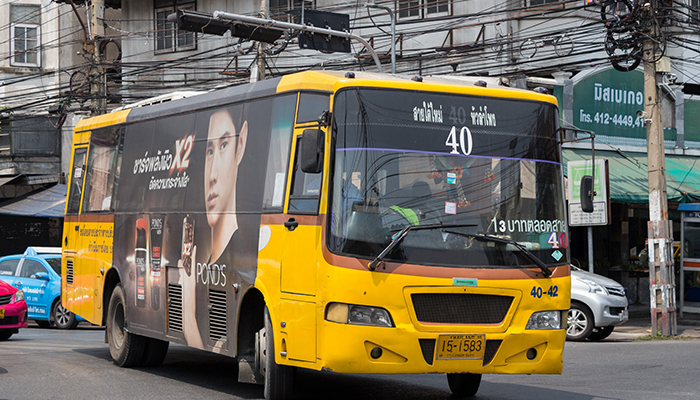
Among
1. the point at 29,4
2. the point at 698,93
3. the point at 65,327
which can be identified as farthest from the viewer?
the point at 29,4

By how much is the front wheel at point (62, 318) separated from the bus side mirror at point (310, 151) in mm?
12842

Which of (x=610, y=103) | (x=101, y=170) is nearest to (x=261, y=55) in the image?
(x=610, y=103)

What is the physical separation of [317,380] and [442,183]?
12.0ft

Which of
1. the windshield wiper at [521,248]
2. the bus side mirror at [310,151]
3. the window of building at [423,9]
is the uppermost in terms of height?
the window of building at [423,9]

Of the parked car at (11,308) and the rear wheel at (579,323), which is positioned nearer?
the parked car at (11,308)

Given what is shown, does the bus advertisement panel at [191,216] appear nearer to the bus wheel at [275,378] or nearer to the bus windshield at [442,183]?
the bus wheel at [275,378]

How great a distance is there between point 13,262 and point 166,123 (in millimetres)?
10311

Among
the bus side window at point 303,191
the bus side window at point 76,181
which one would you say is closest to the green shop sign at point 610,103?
the bus side window at point 76,181

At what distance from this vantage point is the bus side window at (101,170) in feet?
38.9

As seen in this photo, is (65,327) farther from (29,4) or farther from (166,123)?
(29,4)

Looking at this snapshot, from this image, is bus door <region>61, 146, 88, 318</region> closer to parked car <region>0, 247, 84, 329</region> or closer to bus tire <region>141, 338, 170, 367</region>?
bus tire <region>141, 338, 170, 367</region>

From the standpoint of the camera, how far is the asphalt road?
908 cm

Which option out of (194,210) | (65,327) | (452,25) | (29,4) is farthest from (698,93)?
(29,4)

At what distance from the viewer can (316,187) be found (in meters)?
7.52
